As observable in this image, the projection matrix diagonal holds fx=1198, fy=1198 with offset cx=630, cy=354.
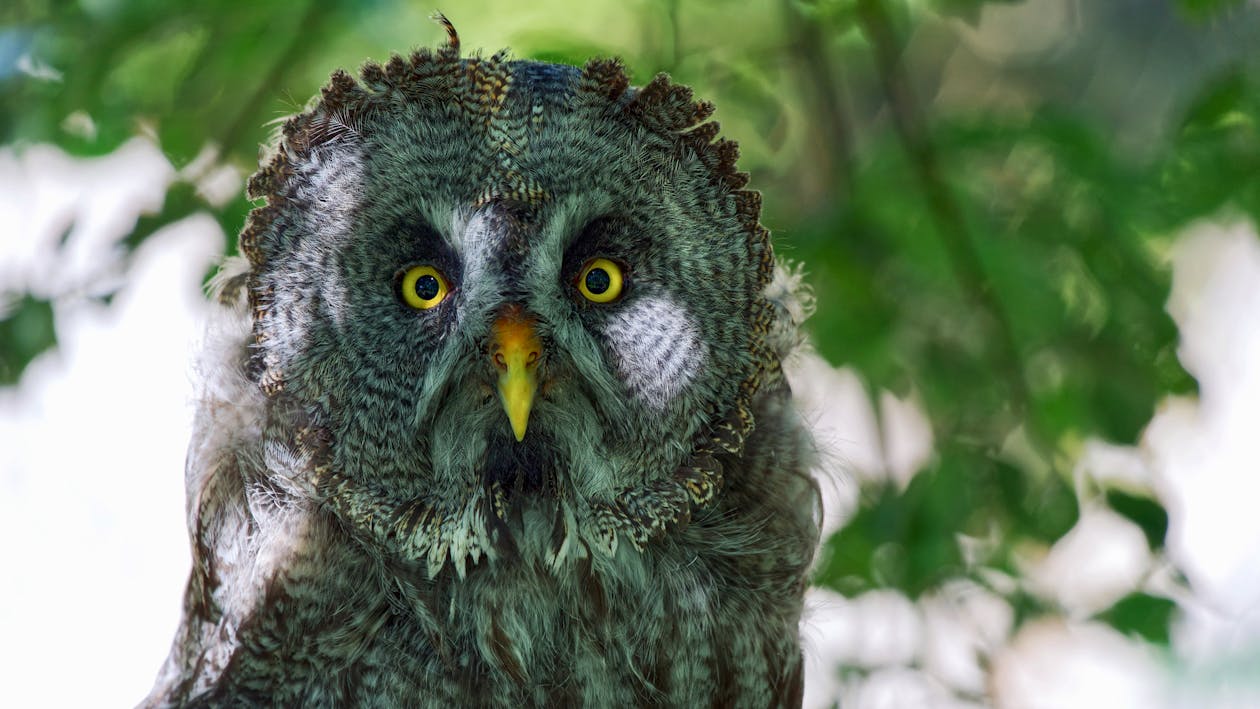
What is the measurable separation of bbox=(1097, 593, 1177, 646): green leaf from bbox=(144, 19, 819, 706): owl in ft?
3.00

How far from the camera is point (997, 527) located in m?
2.76

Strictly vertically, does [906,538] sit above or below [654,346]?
below

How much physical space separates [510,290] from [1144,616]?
1.50 metres

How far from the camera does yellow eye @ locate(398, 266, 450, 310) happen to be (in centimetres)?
179

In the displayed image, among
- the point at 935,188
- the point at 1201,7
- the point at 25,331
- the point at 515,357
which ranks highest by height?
the point at 1201,7

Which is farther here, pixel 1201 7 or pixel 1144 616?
pixel 1144 616

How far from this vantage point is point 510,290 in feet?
5.62

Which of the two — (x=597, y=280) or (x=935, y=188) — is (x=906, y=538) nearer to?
(x=935, y=188)

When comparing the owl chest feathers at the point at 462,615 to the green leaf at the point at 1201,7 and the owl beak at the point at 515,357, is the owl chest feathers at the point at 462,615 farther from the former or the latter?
the green leaf at the point at 1201,7

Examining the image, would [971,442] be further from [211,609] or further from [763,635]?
[211,609]

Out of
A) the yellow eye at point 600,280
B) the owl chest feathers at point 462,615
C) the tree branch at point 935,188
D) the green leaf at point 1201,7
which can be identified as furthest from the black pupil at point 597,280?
the green leaf at point 1201,7

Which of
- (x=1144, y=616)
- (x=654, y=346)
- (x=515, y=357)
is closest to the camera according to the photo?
(x=515, y=357)

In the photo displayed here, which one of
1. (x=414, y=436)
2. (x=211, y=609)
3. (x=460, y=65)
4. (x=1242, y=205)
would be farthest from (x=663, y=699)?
(x=1242, y=205)

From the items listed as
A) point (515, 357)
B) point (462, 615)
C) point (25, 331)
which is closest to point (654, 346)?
point (515, 357)
